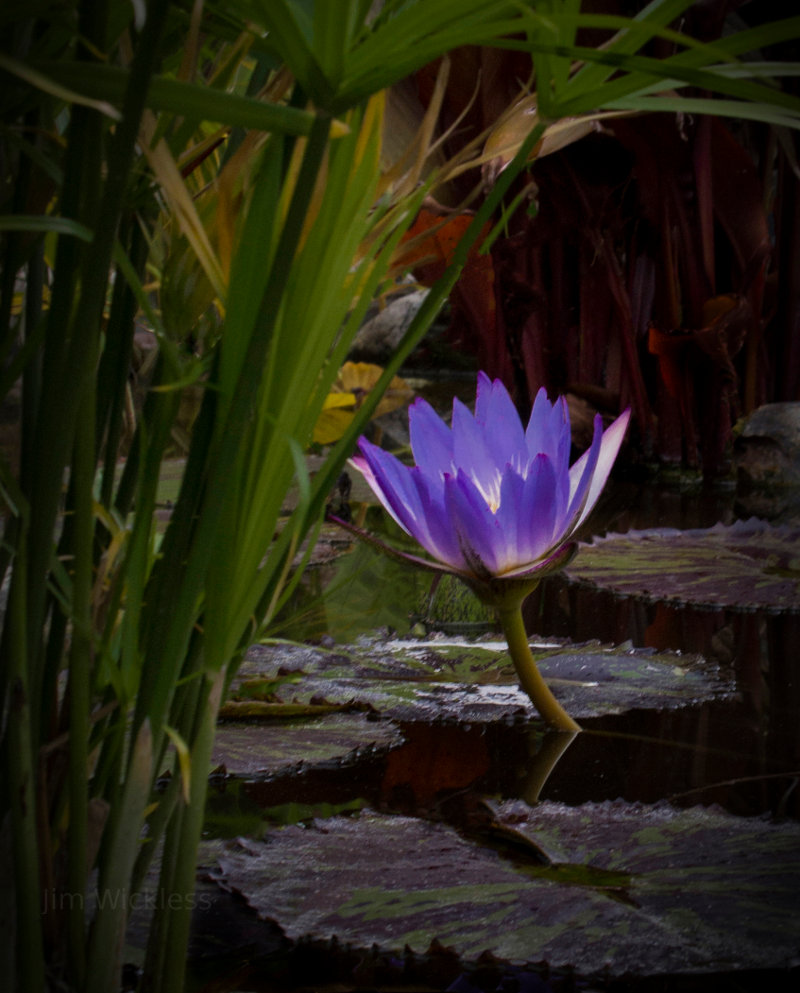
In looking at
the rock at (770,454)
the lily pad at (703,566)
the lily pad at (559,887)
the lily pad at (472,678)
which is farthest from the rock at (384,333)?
the lily pad at (559,887)

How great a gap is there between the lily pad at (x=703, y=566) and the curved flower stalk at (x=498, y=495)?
0.56m

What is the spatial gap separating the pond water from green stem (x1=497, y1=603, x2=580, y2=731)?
0.02 m

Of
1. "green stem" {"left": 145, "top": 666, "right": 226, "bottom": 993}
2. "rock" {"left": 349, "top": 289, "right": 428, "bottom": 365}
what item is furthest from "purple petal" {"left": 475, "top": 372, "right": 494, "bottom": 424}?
"rock" {"left": 349, "top": 289, "right": 428, "bottom": 365}

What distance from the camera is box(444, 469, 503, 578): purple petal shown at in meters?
0.49

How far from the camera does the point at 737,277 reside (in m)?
2.79

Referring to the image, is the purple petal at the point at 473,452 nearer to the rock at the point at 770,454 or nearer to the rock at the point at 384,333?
the rock at the point at 770,454

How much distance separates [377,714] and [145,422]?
380mm

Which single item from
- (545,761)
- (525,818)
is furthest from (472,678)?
(525,818)

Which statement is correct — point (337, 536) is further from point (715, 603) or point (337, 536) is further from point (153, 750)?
point (153, 750)

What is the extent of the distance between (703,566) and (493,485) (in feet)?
2.53

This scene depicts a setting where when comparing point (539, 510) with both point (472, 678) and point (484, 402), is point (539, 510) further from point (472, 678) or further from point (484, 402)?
point (472, 678)

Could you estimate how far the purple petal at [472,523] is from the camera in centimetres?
49

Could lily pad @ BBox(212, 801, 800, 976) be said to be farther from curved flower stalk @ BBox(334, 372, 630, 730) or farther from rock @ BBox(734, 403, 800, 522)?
rock @ BBox(734, 403, 800, 522)

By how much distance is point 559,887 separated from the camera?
0.39 m
